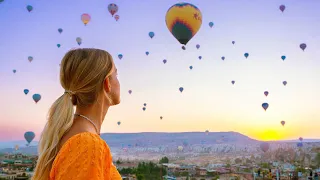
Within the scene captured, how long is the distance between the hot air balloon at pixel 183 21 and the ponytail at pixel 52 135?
28.7 ft

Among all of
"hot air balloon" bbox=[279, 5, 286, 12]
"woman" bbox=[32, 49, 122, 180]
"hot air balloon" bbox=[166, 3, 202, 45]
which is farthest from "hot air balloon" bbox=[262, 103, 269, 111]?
"woman" bbox=[32, 49, 122, 180]

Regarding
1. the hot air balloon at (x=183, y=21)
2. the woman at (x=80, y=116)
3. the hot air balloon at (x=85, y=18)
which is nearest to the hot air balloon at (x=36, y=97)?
the hot air balloon at (x=85, y=18)

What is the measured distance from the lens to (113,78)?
31.8 inches

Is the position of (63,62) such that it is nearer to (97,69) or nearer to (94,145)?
(97,69)

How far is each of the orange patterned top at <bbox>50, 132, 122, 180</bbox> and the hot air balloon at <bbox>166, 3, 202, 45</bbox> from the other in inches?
347

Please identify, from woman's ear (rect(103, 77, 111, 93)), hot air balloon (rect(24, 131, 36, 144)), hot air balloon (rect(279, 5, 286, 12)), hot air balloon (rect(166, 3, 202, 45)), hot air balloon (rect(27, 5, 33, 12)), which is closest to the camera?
woman's ear (rect(103, 77, 111, 93))

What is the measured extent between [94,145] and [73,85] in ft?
0.53

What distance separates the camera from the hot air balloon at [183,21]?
931 cm

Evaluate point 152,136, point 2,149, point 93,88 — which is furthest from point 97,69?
point 152,136

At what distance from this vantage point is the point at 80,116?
0.78 m

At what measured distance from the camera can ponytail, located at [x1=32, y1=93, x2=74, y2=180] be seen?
724 millimetres

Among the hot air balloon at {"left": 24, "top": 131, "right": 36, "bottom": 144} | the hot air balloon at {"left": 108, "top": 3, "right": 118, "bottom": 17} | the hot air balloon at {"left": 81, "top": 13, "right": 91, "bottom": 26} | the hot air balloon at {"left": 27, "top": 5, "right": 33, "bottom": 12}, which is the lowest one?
the hot air balloon at {"left": 24, "top": 131, "right": 36, "bottom": 144}

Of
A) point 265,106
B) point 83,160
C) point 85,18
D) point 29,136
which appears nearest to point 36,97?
point 29,136

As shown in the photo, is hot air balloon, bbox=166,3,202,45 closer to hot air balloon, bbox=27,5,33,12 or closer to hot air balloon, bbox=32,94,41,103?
hot air balloon, bbox=27,5,33,12
